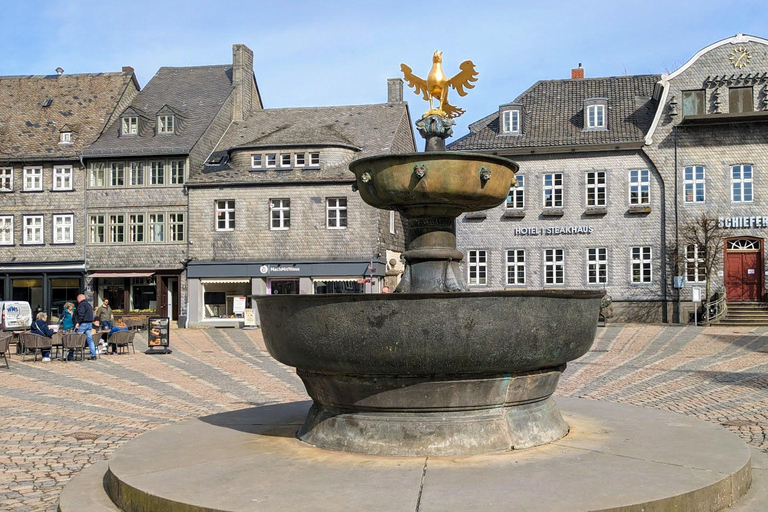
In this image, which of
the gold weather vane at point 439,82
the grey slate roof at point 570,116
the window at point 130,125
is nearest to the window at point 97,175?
the window at point 130,125

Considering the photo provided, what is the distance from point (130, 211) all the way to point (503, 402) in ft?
115

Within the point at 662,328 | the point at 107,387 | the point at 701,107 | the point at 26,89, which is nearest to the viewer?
the point at 107,387

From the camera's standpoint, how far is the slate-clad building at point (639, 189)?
34250 millimetres

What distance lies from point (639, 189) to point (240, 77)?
808 inches

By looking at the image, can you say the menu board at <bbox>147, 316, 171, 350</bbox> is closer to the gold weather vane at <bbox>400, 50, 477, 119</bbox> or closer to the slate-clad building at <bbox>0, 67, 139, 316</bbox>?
the gold weather vane at <bbox>400, 50, 477, 119</bbox>

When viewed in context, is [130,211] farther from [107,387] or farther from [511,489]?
[511,489]

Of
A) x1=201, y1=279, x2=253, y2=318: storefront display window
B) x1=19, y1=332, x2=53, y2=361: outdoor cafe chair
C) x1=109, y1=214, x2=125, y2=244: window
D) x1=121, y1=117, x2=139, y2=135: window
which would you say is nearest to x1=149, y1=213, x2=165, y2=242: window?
x1=109, y1=214, x2=125, y2=244: window

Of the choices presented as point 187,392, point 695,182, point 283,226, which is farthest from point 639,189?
point 187,392

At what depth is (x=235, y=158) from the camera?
126 ft

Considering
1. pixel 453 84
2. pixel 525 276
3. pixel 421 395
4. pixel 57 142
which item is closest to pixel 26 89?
pixel 57 142

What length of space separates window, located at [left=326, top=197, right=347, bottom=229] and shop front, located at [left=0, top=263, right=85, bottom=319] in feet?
39.8

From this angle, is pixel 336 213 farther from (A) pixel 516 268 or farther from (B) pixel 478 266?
(A) pixel 516 268

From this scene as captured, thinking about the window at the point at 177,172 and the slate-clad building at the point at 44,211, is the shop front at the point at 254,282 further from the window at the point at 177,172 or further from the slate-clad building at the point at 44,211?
the slate-clad building at the point at 44,211

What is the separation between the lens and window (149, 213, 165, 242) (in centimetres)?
3859
